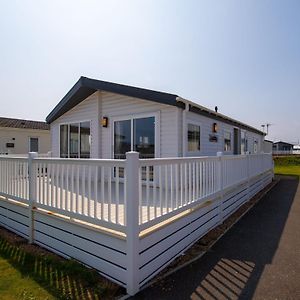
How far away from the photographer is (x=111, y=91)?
26.5 ft

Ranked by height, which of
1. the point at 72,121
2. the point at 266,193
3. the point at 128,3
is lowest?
the point at 266,193

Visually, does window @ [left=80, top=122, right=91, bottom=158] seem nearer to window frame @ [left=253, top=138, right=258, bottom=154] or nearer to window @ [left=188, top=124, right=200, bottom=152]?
window @ [left=188, top=124, right=200, bottom=152]

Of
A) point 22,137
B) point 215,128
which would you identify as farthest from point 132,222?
point 22,137

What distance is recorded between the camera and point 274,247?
4055 mm

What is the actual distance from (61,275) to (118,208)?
1.10 metres

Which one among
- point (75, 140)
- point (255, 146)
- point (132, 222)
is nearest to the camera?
point (132, 222)

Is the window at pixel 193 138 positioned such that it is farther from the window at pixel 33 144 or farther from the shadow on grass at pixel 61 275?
the window at pixel 33 144

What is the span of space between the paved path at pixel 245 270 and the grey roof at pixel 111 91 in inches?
149

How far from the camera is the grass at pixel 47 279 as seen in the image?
275 centimetres

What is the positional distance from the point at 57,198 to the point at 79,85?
576 centimetres

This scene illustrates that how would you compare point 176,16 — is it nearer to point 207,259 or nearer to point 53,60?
point 53,60

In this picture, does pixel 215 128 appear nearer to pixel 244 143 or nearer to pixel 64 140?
pixel 244 143

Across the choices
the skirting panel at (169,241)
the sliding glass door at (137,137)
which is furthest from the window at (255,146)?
A: the skirting panel at (169,241)

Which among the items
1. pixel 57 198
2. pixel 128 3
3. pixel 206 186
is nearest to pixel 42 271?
pixel 57 198
